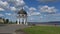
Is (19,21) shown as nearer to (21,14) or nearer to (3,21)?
(21,14)

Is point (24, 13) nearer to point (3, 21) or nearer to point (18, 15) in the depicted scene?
point (18, 15)

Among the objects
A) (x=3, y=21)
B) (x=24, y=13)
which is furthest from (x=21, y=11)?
(x=3, y=21)

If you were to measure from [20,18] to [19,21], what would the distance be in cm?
113

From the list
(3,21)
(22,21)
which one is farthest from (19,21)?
(3,21)

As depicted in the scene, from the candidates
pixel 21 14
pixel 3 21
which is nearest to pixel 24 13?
pixel 21 14

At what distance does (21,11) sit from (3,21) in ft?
50.1

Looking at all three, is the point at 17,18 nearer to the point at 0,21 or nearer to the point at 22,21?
the point at 22,21

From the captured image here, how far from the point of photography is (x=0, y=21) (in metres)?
75.5

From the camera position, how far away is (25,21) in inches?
2350

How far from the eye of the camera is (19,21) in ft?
200

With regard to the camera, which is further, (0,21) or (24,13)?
(0,21)

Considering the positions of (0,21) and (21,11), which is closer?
(21,11)

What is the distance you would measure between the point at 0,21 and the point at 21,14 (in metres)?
17.3

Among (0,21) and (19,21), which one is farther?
(0,21)
